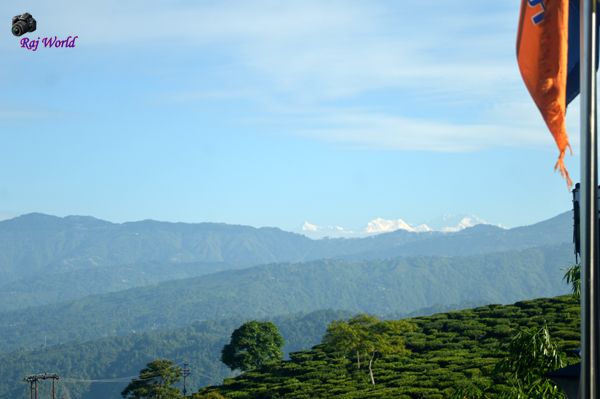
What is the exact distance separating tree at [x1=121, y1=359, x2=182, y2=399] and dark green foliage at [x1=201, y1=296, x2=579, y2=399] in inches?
731

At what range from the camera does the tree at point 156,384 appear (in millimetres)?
82250

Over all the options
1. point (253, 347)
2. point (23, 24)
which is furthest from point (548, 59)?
point (253, 347)

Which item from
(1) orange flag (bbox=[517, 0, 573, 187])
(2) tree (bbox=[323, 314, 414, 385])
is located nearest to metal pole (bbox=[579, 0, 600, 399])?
(1) orange flag (bbox=[517, 0, 573, 187])

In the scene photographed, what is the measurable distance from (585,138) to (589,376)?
233 centimetres

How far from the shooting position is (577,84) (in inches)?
404

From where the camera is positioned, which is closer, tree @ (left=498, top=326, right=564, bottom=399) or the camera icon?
tree @ (left=498, top=326, right=564, bottom=399)

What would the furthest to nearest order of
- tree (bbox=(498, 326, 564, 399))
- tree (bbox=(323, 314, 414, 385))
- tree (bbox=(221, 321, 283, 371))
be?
tree (bbox=(221, 321, 283, 371)), tree (bbox=(323, 314, 414, 385)), tree (bbox=(498, 326, 564, 399))

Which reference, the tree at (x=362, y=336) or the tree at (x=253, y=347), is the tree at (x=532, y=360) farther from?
the tree at (x=253, y=347)

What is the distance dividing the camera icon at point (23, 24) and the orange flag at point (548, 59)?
11.8m

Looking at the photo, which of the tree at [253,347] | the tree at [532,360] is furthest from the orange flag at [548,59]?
the tree at [253,347]

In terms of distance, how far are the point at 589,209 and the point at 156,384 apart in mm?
78456

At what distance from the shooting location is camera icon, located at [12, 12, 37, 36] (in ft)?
60.4

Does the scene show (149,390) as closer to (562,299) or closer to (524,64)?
(562,299)

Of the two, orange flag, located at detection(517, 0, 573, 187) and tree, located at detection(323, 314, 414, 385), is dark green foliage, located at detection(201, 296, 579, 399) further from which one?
orange flag, located at detection(517, 0, 573, 187)
